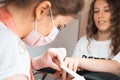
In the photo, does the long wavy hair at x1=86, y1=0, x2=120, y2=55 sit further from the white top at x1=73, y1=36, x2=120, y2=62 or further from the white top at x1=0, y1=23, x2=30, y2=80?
the white top at x1=0, y1=23, x2=30, y2=80

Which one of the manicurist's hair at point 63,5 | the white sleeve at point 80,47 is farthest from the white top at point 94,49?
the manicurist's hair at point 63,5

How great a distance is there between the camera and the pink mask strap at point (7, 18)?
28.6 inches

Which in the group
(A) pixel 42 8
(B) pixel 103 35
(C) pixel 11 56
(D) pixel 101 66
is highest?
(A) pixel 42 8

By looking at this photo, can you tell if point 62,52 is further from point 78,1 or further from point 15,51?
point 15,51

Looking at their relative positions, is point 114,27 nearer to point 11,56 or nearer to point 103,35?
point 103,35

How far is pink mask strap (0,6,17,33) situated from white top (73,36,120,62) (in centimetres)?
122

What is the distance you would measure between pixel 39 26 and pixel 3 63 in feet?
0.79

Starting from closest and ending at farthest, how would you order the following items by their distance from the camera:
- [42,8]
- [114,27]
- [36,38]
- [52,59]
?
[42,8], [36,38], [52,59], [114,27]

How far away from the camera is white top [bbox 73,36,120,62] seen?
73.7 inches

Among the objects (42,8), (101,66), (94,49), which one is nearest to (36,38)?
(42,8)

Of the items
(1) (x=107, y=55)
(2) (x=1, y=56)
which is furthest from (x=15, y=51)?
(1) (x=107, y=55)

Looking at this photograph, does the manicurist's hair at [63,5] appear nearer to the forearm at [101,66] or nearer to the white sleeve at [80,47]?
the forearm at [101,66]

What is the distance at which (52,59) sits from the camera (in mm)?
1134

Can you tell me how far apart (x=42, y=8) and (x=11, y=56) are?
203mm
